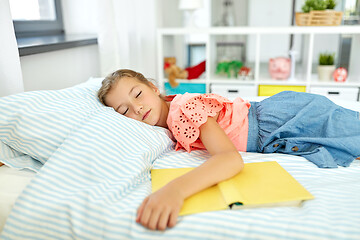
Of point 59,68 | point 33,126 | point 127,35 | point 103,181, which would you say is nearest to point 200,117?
point 103,181

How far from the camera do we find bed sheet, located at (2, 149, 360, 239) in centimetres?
61

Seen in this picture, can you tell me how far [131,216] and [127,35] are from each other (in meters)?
1.47

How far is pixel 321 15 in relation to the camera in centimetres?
227

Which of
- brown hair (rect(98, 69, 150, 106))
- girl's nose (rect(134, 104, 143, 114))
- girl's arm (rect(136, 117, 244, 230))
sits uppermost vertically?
brown hair (rect(98, 69, 150, 106))

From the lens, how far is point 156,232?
621 mm

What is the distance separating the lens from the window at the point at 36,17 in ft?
5.49

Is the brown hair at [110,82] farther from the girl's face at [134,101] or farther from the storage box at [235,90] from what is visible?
the storage box at [235,90]

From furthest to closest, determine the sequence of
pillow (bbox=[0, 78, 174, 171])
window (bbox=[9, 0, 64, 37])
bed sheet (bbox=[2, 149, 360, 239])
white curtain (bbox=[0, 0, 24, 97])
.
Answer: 1. window (bbox=[9, 0, 64, 37])
2. white curtain (bbox=[0, 0, 24, 97])
3. pillow (bbox=[0, 78, 174, 171])
4. bed sheet (bbox=[2, 149, 360, 239])

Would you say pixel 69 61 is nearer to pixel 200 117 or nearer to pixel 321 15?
pixel 200 117

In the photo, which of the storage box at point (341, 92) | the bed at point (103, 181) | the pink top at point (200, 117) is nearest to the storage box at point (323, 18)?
the storage box at point (341, 92)

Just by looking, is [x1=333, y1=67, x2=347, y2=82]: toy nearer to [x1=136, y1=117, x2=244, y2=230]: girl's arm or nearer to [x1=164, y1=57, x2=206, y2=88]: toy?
[x1=164, y1=57, x2=206, y2=88]: toy

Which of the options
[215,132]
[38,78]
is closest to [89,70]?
[38,78]

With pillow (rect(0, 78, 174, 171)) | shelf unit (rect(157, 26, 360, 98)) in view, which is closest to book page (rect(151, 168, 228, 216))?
pillow (rect(0, 78, 174, 171))

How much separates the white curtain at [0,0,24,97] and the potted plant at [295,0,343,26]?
2.00m
